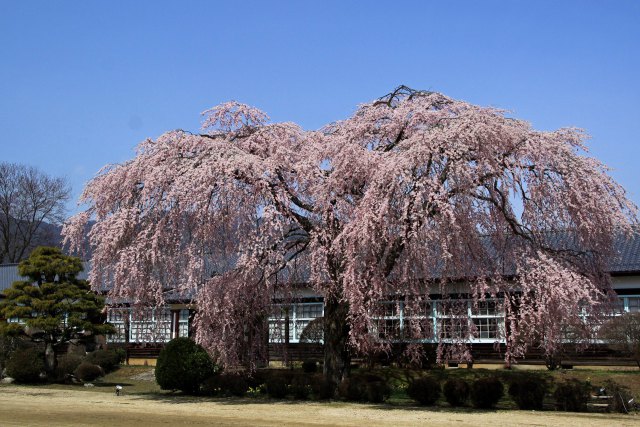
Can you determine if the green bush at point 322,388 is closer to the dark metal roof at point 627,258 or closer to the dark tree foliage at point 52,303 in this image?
the dark metal roof at point 627,258

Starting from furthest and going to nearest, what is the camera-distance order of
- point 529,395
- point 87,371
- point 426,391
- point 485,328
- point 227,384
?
point 87,371 < point 485,328 < point 227,384 < point 426,391 < point 529,395

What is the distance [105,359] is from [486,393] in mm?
19967

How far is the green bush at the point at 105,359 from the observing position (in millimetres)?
31438

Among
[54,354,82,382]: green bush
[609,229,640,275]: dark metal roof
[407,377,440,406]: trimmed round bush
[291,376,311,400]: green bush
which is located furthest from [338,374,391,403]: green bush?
[54,354,82,382]: green bush

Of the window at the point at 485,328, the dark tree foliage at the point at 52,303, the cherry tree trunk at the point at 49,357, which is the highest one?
the dark tree foliage at the point at 52,303

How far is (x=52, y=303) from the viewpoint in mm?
26938

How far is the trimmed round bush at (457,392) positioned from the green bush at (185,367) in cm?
751

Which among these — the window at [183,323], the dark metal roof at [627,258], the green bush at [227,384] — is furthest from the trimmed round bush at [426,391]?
the window at [183,323]

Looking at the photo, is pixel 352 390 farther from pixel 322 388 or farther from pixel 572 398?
pixel 572 398

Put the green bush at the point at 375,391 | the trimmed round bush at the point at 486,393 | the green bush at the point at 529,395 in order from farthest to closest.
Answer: the green bush at the point at 375,391, the trimmed round bush at the point at 486,393, the green bush at the point at 529,395

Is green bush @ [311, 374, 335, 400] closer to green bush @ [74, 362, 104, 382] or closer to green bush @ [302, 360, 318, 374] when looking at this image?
green bush @ [302, 360, 318, 374]

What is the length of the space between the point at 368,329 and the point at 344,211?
313cm

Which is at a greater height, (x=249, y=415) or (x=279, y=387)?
(x=279, y=387)

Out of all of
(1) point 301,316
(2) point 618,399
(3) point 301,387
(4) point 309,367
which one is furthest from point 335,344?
(1) point 301,316
